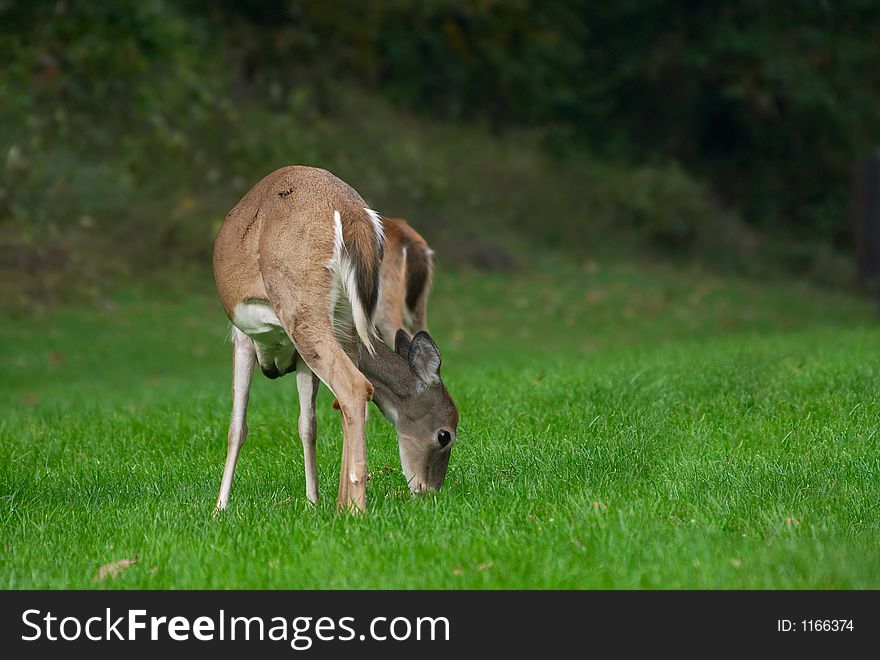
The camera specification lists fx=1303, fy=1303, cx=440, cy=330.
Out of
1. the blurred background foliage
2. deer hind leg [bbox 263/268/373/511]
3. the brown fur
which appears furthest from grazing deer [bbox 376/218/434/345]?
the blurred background foliage

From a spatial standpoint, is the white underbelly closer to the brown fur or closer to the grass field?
the brown fur

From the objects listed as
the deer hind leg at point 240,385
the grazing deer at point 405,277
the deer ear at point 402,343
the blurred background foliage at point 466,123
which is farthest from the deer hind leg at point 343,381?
the blurred background foliage at point 466,123

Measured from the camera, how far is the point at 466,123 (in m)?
30.2

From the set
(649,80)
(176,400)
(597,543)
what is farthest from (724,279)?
(597,543)

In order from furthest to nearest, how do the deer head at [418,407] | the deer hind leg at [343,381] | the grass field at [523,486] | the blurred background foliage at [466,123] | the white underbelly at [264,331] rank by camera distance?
1. the blurred background foliage at [466,123]
2. the deer head at [418,407]
3. the white underbelly at [264,331]
4. the deer hind leg at [343,381]
5. the grass field at [523,486]

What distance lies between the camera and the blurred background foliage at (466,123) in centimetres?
1784

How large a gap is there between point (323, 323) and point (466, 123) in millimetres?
24570

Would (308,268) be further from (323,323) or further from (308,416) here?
(308,416)

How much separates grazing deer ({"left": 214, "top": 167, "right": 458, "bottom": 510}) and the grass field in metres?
0.23

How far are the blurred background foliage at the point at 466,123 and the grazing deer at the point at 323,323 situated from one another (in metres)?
9.49

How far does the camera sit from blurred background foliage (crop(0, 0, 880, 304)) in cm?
1784

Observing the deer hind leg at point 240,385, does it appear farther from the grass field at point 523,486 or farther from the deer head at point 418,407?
the deer head at point 418,407
